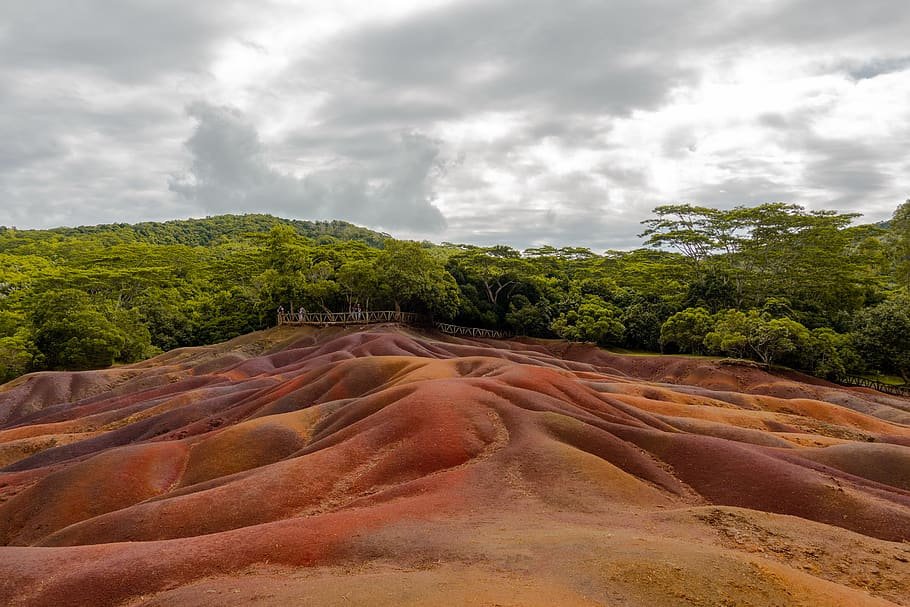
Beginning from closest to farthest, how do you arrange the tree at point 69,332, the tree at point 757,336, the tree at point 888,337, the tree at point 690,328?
the tree at point 888,337, the tree at point 757,336, the tree at point 69,332, the tree at point 690,328

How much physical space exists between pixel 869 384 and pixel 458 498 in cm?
5112

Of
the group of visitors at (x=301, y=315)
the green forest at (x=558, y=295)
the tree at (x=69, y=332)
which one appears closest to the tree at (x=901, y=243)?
the green forest at (x=558, y=295)

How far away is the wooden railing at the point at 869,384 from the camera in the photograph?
4688cm

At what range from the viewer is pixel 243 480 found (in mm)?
19422

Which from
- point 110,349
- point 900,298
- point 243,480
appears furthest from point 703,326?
point 110,349

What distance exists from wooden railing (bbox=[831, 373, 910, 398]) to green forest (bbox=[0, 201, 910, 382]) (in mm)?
1213

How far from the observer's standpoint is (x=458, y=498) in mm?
16688

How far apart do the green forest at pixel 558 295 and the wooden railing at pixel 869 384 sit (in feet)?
3.98

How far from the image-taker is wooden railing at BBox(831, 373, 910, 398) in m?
46.9

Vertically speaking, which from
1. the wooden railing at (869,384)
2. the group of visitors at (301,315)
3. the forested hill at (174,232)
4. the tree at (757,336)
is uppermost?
the forested hill at (174,232)

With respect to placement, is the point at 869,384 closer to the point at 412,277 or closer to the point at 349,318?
the point at 412,277

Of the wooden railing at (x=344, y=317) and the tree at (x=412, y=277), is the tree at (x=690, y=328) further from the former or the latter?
the wooden railing at (x=344, y=317)

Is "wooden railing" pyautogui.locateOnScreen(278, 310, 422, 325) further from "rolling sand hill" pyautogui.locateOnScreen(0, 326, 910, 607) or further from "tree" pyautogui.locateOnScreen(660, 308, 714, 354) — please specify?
"tree" pyautogui.locateOnScreen(660, 308, 714, 354)

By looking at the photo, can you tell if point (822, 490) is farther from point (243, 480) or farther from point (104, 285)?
point (104, 285)
